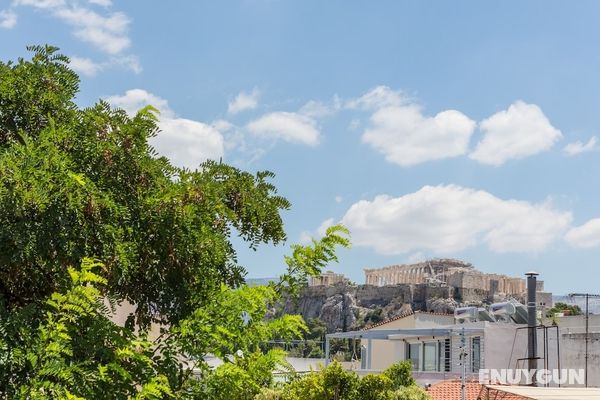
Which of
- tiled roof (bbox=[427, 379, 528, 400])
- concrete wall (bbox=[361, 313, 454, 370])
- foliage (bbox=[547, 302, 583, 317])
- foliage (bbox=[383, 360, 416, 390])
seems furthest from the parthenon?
foliage (bbox=[383, 360, 416, 390])

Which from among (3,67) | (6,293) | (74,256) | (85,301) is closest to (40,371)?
(85,301)

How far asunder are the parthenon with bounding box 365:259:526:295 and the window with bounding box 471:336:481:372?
371 feet

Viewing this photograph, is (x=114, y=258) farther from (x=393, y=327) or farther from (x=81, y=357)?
(x=393, y=327)

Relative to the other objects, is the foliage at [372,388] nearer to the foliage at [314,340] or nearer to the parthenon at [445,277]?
the foliage at [314,340]

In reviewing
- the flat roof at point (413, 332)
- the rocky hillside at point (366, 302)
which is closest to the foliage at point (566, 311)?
the flat roof at point (413, 332)

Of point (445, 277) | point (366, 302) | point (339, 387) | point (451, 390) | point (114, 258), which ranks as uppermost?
point (445, 277)

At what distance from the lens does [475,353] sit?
36250mm

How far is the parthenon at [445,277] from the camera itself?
150125 mm

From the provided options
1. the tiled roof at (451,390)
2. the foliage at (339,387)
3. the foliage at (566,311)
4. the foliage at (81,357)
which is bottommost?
the tiled roof at (451,390)

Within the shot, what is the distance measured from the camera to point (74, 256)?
5.92 meters

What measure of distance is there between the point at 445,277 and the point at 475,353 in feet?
428

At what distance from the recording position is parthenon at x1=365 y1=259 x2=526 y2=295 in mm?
150125

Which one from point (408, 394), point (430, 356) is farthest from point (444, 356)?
point (408, 394)

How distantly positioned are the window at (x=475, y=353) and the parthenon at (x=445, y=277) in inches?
4453
